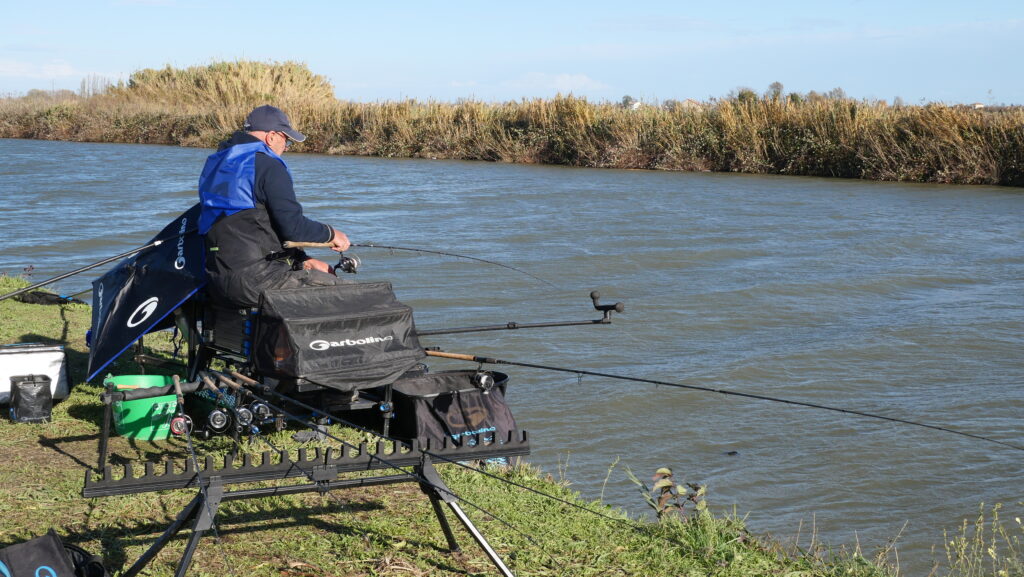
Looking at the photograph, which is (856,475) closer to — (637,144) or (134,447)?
(134,447)

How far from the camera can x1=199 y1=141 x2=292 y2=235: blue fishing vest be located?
4371 millimetres

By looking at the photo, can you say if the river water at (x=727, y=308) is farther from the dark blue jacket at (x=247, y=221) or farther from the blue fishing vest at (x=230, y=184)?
the blue fishing vest at (x=230, y=184)

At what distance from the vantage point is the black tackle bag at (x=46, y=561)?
9.32 feet

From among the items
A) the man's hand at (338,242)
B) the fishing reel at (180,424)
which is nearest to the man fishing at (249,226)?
the man's hand at (338,242)

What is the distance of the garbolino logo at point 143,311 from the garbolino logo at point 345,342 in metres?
1.21

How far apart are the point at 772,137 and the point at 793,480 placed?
15825mm

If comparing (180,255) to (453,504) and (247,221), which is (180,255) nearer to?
(247,221)

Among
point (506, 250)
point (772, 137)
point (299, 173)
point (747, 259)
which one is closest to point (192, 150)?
point (299, 173)

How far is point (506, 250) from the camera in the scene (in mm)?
13281

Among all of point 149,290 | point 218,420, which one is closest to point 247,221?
point 149,290

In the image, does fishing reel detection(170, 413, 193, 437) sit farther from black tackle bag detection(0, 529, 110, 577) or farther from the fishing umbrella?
black tackle bag detection(0, 529, 110, 577)

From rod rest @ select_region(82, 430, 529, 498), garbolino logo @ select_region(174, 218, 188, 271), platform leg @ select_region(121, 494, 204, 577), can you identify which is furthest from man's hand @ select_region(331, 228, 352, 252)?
platform leg @ select_region(121, 494, 204, 577)

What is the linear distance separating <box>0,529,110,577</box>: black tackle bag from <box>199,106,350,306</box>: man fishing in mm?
1446

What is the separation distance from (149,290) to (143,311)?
12 centimetres
